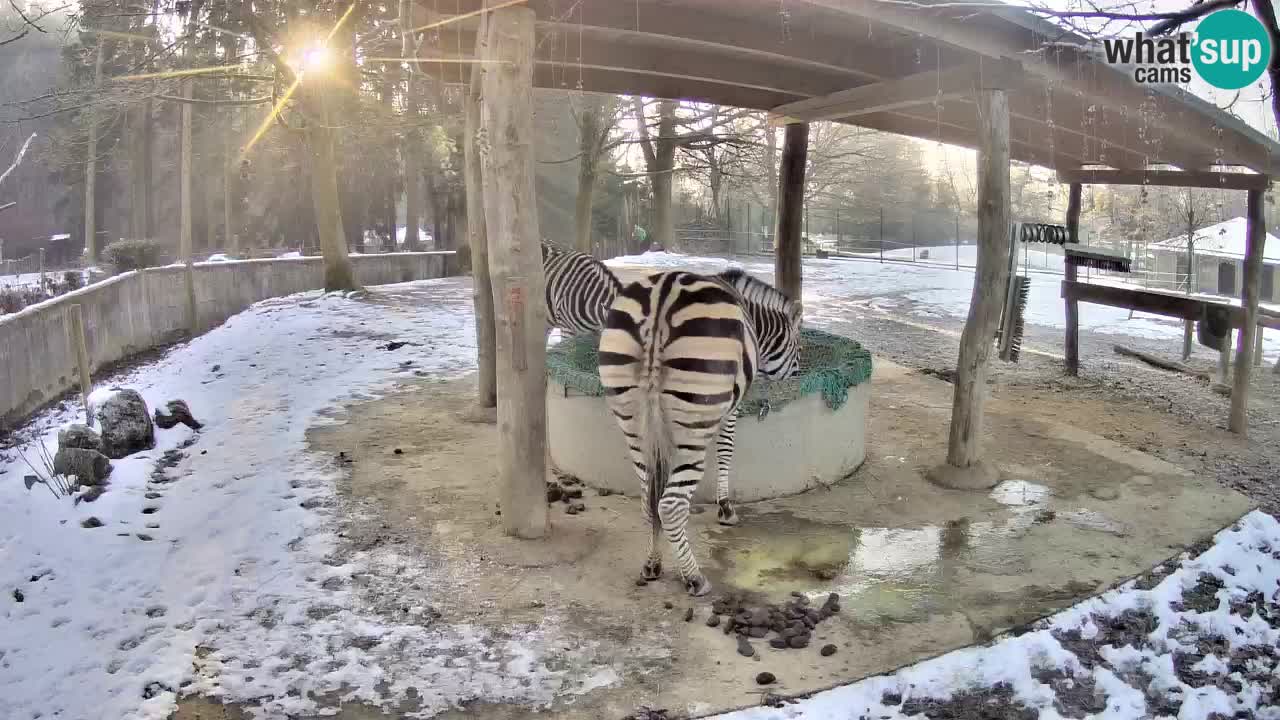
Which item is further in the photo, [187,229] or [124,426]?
[187,229]

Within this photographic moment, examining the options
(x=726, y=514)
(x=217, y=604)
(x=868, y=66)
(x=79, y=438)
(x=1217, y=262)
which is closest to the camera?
(x=217, y=604)

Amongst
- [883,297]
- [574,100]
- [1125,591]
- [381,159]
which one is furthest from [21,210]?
[1125,591]

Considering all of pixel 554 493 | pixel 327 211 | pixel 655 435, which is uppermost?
pixel 327 211

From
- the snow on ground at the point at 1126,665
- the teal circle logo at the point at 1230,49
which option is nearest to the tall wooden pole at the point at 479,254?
the snow on ground at the point at 1126,665

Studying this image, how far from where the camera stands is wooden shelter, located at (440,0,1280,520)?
5793mm

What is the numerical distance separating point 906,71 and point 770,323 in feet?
9.95

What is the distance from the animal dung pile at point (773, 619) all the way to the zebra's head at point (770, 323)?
2.01 m

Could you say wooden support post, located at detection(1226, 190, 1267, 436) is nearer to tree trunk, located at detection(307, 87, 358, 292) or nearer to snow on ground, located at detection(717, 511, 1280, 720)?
snow on ground, located at detection(717, 511, 1280, 720)

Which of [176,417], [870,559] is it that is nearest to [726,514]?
[870,559]

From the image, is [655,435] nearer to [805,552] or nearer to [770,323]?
[805,552]

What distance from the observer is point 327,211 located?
16.8 meters

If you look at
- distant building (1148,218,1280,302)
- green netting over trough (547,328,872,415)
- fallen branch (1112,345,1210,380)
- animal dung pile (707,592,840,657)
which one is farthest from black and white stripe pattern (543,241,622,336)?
distant building (1148,218,1280,302)

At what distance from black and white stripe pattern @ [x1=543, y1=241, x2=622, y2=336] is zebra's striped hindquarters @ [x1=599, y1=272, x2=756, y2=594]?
3.60 meters

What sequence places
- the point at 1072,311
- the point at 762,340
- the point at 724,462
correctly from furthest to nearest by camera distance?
the point at 1072,311 < the point at 762,340 < the point at 724,462
